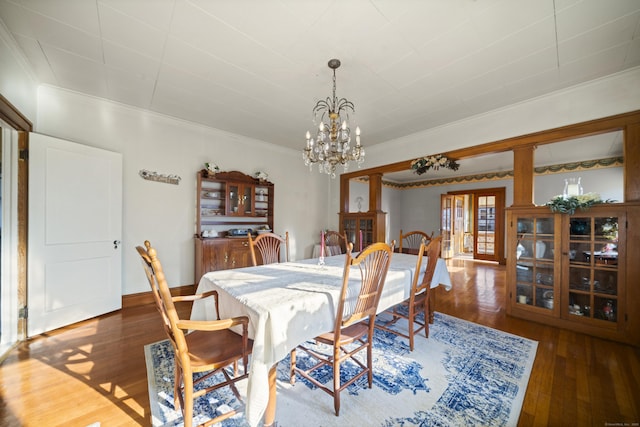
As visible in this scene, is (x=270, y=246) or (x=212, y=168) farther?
(x=212, y=168)

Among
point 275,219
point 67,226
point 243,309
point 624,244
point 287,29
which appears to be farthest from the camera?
point 275,219

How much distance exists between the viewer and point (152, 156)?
3555 mm

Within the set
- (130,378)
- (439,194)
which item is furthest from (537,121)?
(439,194)

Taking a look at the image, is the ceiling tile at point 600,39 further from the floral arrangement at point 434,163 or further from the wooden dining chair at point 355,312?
the wooden dining chair at point 355,312

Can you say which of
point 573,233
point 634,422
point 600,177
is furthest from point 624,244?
point 600,177

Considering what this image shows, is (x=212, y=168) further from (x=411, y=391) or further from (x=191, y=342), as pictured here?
(x=411, y=391)

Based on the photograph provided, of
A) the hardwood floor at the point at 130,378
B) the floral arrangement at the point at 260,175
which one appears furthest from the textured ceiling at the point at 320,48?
the hardwood floor at the point at 130,378

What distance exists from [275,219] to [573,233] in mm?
4282

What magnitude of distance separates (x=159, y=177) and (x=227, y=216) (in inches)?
44.5

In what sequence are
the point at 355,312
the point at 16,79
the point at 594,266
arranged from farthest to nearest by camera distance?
1. the point at 594,266
2. the point at 16,79
3. the point at 355,312

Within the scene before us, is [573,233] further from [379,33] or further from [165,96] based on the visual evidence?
[165,96]

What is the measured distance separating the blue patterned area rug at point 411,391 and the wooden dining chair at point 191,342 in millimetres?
301

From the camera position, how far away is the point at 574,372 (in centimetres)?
197

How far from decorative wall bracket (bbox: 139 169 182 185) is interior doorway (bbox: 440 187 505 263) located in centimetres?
654
